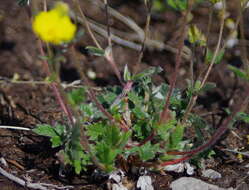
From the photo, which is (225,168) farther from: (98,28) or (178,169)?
(98,28)

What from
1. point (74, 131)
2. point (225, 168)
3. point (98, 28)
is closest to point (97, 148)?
point (74, 131)

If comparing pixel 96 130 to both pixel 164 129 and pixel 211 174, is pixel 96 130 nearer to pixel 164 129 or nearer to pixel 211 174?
pixel 164 129

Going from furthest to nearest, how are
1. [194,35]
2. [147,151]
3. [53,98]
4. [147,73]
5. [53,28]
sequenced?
[53,98], [194,35], [147,73], [147,151], [53,28]

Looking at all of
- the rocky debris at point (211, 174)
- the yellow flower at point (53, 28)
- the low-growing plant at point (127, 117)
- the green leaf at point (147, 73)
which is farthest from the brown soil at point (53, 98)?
the yellow flower at point (53, 28)

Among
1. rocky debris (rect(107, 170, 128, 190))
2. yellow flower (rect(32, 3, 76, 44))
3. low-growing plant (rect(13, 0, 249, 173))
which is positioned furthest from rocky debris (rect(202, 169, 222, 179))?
yellow flower (rect(32, 3, 76, 44))

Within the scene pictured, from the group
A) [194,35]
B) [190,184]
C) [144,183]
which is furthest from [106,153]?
[194,35]

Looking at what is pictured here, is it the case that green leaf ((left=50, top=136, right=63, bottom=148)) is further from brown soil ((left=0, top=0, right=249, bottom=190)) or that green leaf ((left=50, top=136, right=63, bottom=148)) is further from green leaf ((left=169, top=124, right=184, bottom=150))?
green leaf ((left=169, top=124, right=184, bottom=150))
